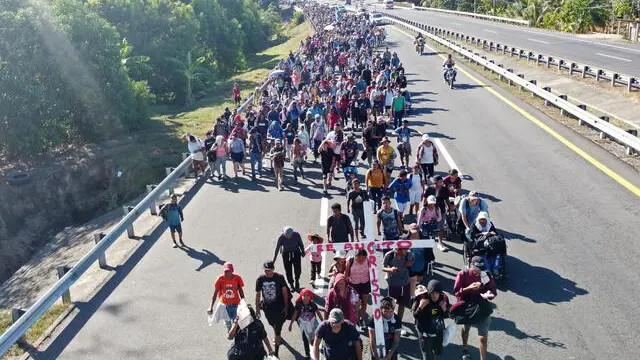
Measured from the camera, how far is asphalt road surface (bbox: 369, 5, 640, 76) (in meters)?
33.5

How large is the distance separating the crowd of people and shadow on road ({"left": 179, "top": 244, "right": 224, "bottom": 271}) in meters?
0.64

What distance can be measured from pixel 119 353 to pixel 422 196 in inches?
283

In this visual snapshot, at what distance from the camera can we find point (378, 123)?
59.8 feet

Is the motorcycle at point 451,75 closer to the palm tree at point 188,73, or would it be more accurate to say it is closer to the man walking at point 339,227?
the palm tree at point 188,73

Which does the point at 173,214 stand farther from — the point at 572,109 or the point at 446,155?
the point at 572,109

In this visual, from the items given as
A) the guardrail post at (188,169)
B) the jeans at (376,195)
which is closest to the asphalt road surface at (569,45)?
the jeans at (376,195)

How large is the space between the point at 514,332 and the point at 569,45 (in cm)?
3755

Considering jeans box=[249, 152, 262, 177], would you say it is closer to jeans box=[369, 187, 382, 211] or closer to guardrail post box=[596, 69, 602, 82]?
jeans box=[369, 187, 382, 211]

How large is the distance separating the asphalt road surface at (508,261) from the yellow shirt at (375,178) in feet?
5.00

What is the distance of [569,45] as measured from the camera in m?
42.9

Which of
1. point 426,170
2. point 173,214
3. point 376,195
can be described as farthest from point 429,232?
point 173,214

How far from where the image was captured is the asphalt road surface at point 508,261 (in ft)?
32.3

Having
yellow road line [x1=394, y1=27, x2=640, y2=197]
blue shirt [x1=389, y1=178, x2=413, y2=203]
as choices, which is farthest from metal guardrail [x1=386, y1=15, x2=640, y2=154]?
blue shirt [x1=389, y1=178, x2=413, y2=203]

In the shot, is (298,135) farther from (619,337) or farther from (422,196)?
(619,337)
